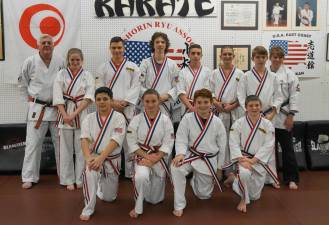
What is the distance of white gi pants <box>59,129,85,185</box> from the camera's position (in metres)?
4.64

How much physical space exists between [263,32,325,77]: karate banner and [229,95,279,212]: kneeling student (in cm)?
181

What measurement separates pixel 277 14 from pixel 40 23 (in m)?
3.38

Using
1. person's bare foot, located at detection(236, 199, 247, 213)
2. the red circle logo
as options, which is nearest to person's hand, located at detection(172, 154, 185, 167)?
person's bare foot, located at detection(236, 199, 247, 213)

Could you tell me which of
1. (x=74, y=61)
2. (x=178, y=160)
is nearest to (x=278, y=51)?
(x=178, y=160)

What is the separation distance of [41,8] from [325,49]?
4.14 m

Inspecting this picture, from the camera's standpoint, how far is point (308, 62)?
18.8 ft

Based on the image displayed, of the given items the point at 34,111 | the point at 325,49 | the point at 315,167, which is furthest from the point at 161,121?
the point at 325,49

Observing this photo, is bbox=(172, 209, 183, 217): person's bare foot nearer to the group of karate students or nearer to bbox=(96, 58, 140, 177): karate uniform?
the group of karate students

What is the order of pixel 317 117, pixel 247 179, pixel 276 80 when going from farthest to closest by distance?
pixel 317 117 < pixel 276 80 < pixel 247 179

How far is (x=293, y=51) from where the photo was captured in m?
5.68

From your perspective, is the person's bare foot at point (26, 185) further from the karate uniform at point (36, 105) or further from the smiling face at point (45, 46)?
the smiling face at point (45, 46)

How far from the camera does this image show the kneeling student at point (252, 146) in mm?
4039

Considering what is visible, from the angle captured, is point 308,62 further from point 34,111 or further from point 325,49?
point 34,111

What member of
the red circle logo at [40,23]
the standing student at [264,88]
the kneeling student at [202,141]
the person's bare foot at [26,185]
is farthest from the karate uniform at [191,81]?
the person's bare foot at [26,185]
